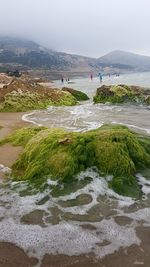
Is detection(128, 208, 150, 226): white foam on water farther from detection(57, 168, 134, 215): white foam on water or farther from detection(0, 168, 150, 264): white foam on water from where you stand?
detection(57, 168, 134, 215): white foam on water

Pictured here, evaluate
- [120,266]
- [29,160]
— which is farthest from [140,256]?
[29,160]

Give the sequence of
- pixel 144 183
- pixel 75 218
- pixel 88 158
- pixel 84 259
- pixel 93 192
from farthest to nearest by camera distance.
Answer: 1. pixel 88 158
2. pixel 144 183
3. pixel 93 192
4. pixel 75 218
5. pixel 84 259

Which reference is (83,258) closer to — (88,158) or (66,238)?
(66,238)

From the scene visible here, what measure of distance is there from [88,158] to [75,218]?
85.0 inches

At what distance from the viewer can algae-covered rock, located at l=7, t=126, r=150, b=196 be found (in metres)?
7.59

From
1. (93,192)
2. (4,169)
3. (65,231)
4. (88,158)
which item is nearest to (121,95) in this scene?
(4,169)

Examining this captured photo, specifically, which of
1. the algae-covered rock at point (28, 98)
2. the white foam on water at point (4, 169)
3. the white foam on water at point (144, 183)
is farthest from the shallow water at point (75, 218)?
the algae-covered rock at point (28, 98)

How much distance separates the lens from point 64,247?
5.27 meters

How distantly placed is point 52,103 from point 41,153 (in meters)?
18.5

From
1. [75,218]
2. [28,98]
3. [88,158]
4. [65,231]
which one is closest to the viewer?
[65,231]

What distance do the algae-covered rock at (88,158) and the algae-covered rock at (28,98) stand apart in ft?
48.7

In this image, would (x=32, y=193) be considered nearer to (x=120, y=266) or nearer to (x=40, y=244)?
(x=40, y=244)

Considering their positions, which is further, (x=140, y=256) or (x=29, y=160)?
(x=29, y=160)

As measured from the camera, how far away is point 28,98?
2555cm
